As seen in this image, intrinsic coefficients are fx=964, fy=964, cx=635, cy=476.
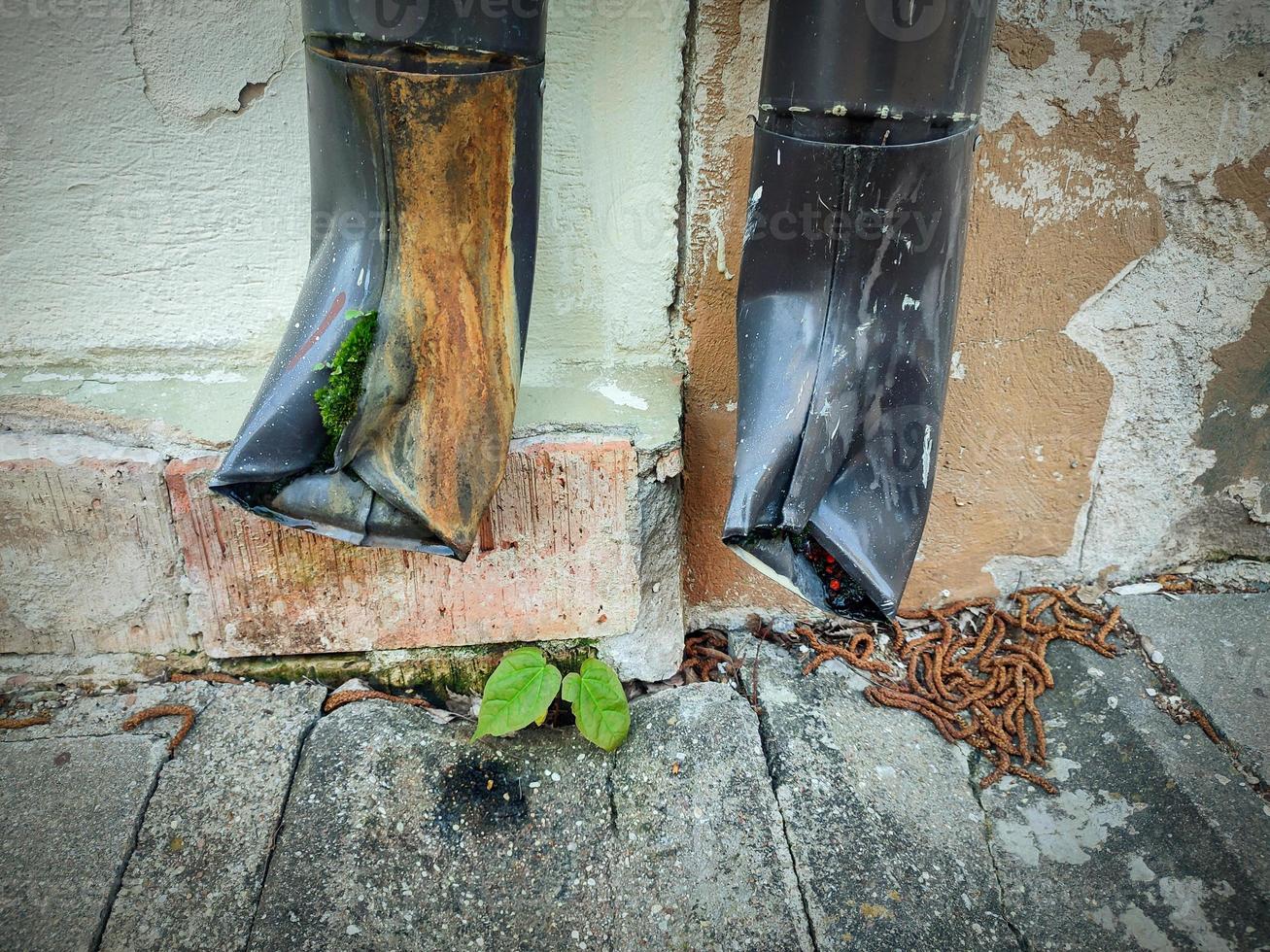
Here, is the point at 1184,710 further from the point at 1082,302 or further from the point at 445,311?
the point at 445,311

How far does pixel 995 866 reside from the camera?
1166 mm

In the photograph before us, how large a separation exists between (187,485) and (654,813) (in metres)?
0.73

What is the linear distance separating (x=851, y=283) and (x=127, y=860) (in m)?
1.05

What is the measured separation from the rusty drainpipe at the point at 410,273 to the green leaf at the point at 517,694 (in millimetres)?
258

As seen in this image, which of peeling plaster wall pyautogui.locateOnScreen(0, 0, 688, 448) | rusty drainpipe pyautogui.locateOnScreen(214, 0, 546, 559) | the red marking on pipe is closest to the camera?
rusty drainpipe pyautogui.locateOnScreen(214, 0, 546, 559)

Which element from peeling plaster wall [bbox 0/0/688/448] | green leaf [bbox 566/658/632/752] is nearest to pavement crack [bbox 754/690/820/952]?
green leaf [bbox 566/658/632/752]

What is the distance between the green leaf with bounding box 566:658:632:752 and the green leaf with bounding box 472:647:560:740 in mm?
38

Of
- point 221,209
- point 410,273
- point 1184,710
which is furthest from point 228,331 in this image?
point 1184,710

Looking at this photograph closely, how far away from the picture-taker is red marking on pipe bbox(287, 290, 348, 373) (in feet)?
3.26

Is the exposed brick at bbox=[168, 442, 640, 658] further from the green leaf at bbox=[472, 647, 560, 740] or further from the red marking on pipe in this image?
the red marking on pipe

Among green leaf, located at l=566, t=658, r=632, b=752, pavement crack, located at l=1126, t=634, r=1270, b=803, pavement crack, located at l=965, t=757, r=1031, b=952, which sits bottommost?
Result: pavement crack, located at l=965, t=757, r=1031, b=952

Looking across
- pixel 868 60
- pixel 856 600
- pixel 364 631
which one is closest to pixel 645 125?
pixel 868 60

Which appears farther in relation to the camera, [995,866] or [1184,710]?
[1184,710]

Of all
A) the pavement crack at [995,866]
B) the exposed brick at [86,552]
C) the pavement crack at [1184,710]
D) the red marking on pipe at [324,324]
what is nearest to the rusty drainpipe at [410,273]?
the red marking on pipe at [324,324]
